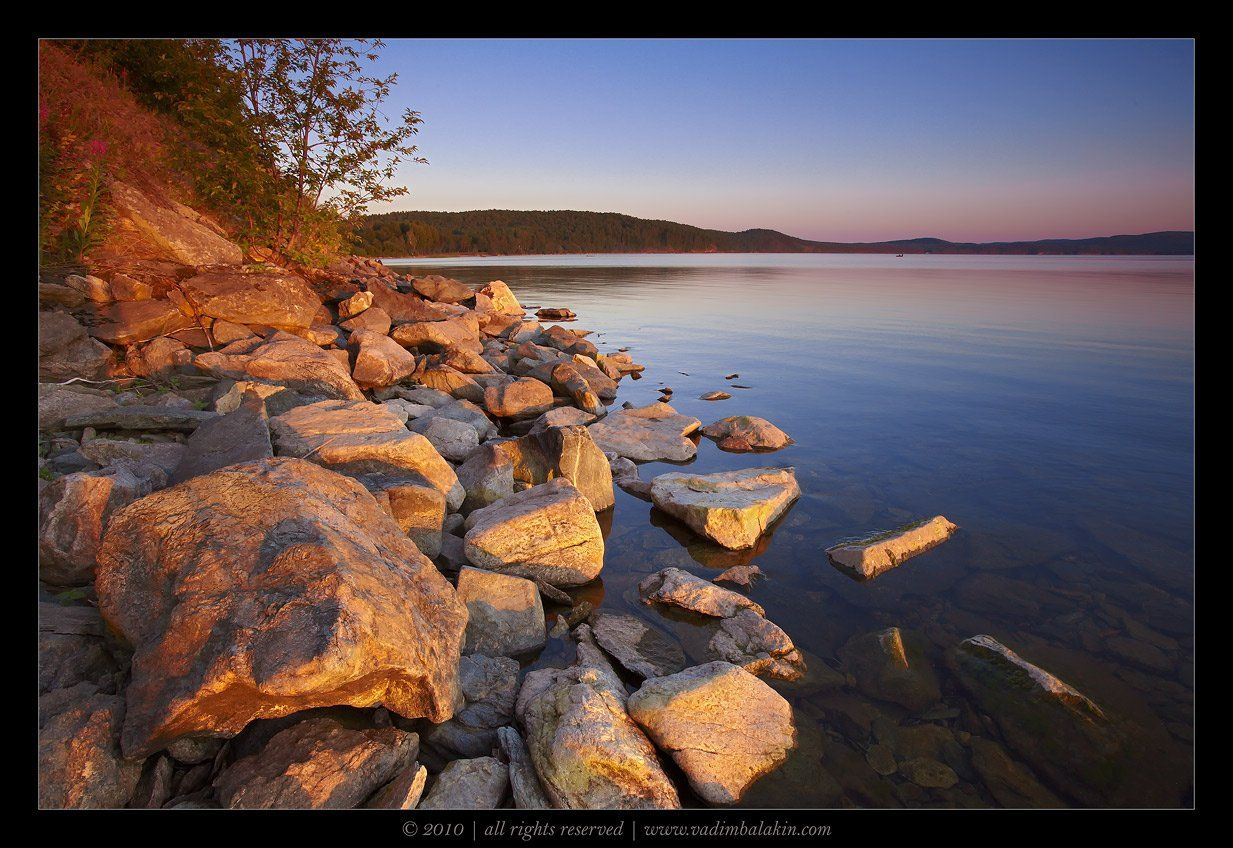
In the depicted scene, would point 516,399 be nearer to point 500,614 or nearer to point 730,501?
point 730,501

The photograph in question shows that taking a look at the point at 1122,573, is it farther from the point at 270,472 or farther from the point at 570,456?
the point at 270,472

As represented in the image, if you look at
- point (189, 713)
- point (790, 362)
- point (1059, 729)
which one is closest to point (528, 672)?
point (189, 713)

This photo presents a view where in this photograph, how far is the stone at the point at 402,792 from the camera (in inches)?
139

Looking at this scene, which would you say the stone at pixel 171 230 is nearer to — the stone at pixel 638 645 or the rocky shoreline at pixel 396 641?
the rocky shoreline at pixel 396 641

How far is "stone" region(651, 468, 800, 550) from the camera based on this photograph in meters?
7.84

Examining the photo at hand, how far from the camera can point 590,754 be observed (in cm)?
388

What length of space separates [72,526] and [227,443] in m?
1.54

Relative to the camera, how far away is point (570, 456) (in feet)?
29.1

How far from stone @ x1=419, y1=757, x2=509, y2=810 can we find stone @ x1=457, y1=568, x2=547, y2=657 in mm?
1473

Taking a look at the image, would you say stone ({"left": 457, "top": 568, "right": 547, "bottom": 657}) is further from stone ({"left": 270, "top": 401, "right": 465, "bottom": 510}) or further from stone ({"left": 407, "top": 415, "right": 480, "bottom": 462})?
stone ({"left": 407, "top": 415, "right": 480, "bottom": 462})

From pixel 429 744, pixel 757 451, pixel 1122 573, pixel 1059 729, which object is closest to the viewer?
pixel 429 744

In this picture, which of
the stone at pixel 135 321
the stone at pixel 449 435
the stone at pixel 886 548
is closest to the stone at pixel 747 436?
the stone at pixel 886 548

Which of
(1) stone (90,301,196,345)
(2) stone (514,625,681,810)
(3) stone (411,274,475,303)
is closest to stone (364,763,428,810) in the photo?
(2) stone (514,625,681,810)
